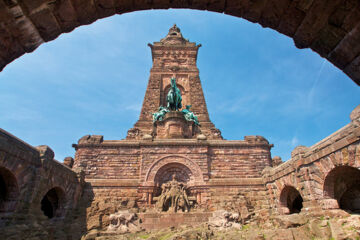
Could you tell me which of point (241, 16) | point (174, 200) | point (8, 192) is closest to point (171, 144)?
point (174, 200)

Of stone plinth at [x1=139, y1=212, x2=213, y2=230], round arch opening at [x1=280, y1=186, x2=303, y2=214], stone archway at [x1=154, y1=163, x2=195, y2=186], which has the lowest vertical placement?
stone plinth at [x1=139, y1=212, x2=213, y2=230]

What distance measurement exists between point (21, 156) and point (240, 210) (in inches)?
440

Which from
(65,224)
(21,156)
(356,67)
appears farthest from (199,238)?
(356,67)

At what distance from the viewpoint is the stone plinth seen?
1133 centimetres

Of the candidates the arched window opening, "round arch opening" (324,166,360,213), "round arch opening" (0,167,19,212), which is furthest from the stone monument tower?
"round arch opening" (324,166,360,213)

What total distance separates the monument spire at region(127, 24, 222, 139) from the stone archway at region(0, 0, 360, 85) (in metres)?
17.7

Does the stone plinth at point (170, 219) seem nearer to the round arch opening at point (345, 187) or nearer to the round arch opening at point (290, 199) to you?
the round arch opening at point (290, 199)

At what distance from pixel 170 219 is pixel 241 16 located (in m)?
11.2

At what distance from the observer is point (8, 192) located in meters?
8.06

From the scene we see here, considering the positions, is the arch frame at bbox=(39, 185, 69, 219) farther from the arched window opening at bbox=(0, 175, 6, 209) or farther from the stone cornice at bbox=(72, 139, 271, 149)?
the stone cornice at bbox=(72, 139, 271, 149)

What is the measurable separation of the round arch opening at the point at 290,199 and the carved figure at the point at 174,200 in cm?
532

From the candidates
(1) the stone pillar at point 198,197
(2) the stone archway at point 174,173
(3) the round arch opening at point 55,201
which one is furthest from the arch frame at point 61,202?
(1) the stone pillar at point 198,197

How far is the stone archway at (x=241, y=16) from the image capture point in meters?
2.04

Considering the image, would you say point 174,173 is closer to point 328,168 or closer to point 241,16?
point 328,168
